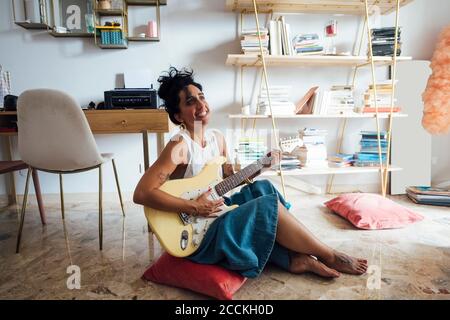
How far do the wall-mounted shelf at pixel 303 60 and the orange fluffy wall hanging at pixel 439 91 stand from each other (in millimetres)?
320

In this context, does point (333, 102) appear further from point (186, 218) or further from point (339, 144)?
point (186, 218)

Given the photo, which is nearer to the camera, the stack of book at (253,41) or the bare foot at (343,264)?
the bare foot at (343,264)

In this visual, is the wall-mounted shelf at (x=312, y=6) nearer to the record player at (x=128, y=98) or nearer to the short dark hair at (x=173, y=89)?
the record player at (x=128, y=98)

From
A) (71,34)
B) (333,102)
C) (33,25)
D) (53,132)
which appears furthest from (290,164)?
(33,25)

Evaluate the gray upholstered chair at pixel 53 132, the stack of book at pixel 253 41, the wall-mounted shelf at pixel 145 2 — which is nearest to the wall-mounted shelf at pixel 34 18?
the wall-mounted shelf at pixel 145 2

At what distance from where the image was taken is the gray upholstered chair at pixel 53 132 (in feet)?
4.69

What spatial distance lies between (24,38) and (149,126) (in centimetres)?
145

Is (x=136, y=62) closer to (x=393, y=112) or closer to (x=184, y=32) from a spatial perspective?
(x=184, y=32)

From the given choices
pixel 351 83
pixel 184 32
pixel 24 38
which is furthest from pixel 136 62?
pixel 351 83

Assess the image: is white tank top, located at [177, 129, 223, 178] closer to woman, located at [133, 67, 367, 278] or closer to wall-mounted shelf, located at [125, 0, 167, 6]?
woman, located at [133, 67, 367, 278]

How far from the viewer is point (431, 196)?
218 cm

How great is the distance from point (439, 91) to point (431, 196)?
31.2 inches

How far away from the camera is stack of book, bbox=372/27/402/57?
2.21 metres

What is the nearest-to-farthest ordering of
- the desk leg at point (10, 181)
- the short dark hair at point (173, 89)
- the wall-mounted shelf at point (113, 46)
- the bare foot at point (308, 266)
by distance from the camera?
the bare foot at point (308, 266), the short dark hair at point (173, 89), the wall-mounted shelf at point (113, 46), the desk leg at point (10, 181)
